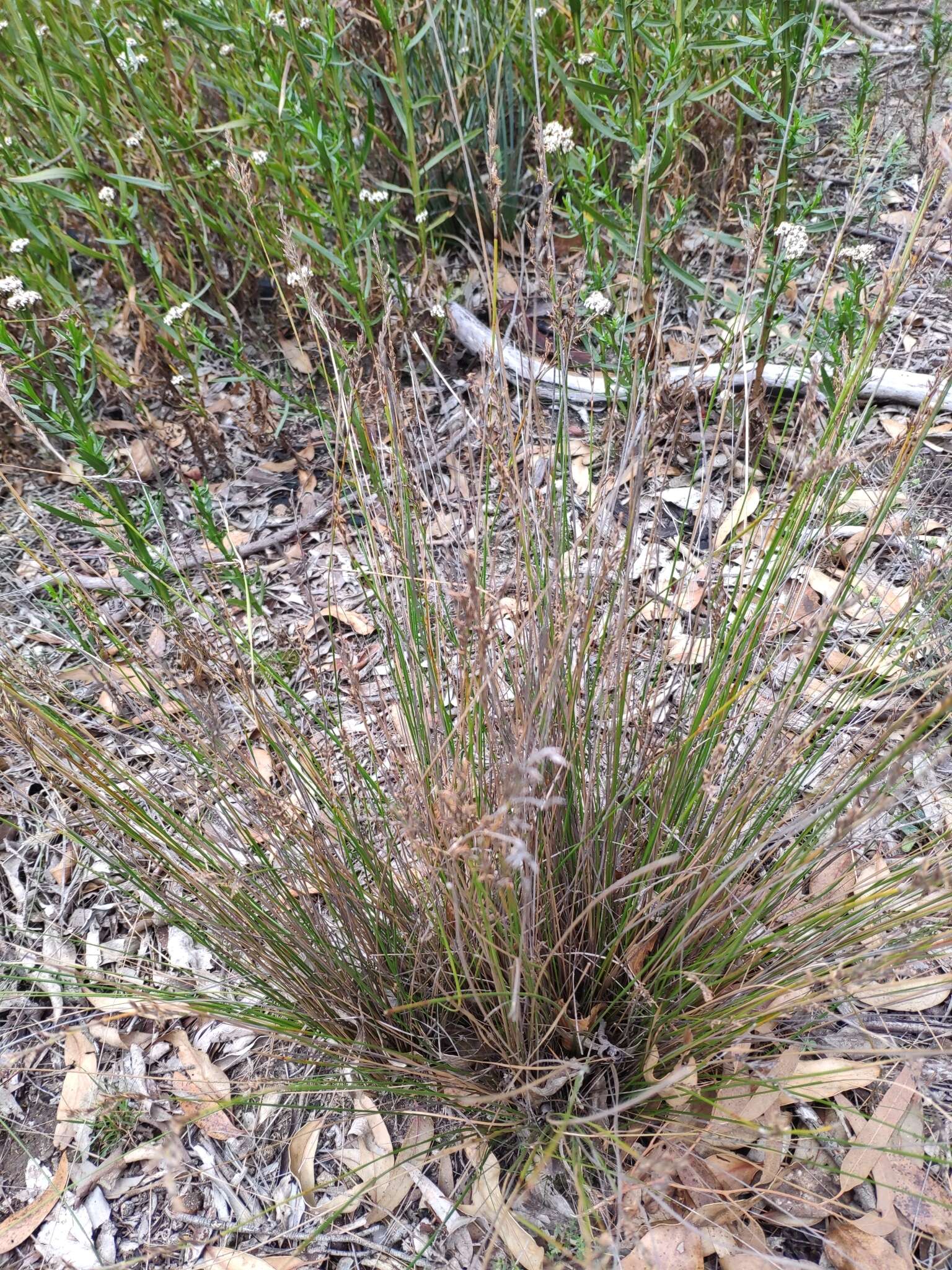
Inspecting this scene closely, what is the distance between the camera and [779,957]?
122cm

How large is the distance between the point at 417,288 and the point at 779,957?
6.16 ft

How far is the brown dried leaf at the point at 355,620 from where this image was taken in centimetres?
218

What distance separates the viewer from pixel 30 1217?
4.73ft

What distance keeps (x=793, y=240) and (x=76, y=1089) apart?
6.68ft

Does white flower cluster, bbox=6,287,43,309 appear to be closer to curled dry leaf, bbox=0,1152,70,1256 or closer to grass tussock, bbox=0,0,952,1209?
grass tussock, bbox=0,0,952,1209

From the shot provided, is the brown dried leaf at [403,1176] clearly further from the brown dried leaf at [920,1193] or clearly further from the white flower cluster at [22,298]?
the white flower cluster at [22,298]

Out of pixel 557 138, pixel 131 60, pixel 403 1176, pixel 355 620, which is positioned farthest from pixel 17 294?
pixel 403 1176

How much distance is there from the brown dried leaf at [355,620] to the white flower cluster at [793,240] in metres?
1.20

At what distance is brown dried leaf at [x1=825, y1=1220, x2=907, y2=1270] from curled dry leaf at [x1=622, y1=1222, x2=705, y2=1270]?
0.56 feet

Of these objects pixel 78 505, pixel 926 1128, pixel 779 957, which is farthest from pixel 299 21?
pixel 926 1128

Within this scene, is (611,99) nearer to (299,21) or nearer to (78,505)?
(299,21)

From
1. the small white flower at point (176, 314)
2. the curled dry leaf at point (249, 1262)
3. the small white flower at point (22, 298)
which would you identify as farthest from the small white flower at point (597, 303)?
the curled dry leaf at point (249, 1262)

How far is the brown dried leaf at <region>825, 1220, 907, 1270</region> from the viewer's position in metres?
1.16

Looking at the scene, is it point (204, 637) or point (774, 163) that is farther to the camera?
point (774, 163)
